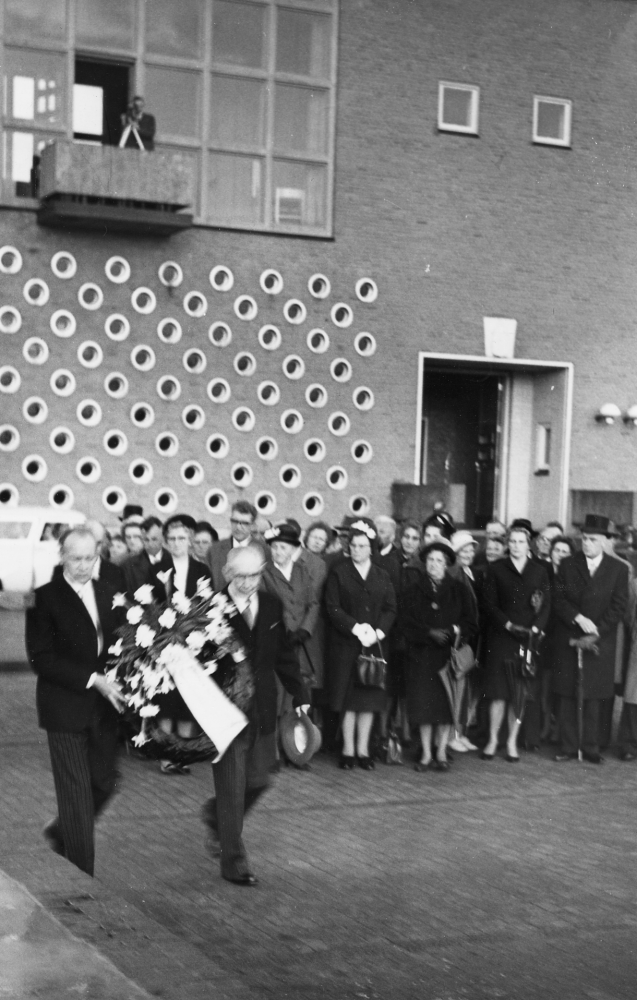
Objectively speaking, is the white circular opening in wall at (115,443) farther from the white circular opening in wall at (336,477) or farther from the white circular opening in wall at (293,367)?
the white circular opening in wall at (336,477)

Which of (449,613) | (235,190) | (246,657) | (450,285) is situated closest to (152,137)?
(235,190)

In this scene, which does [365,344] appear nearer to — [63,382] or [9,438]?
[63,382]

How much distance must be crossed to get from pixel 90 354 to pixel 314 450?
178 inches

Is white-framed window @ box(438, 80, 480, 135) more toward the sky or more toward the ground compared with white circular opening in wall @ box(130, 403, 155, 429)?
more toward the sky

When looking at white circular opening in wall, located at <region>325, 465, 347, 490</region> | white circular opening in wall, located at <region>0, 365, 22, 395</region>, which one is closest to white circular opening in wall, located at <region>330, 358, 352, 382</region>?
white circular opening in wall, located at <region>325, 465, 347, 490</region>

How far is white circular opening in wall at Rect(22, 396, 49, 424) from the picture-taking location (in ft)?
81.8

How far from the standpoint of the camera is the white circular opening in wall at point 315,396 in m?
27.0

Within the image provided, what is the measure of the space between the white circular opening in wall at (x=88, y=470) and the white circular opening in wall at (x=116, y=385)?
120 centimetres

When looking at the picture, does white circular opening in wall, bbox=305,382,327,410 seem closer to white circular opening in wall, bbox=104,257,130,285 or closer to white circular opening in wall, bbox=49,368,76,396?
white circular opening in wall, bbox=104,257,130,285

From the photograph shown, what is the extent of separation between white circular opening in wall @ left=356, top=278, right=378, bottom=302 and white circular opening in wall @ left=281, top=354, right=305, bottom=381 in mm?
1702

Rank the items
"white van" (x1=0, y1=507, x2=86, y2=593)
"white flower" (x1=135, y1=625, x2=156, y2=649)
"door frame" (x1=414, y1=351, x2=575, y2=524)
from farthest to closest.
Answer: "door frame" (x1=414, y1=351, x2=575, y2=524) → "white van" (x1=0, y1=507, x2=86, y2=593) → "white flower" (x1=135, y1=625, x2=156, y2=649)

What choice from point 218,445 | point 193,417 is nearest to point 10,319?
point 193,417

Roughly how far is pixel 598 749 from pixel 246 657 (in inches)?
214

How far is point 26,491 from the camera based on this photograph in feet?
81.7
